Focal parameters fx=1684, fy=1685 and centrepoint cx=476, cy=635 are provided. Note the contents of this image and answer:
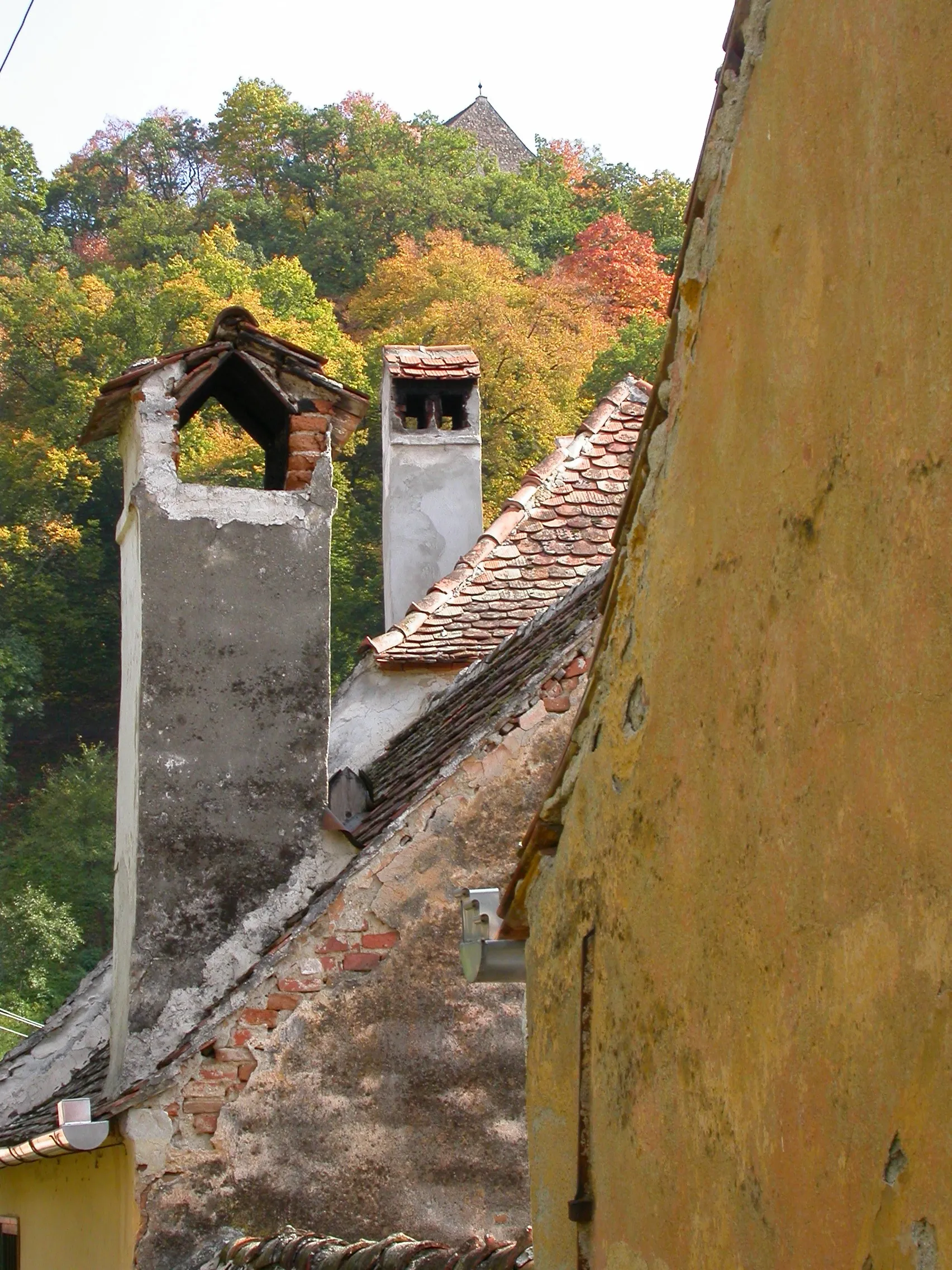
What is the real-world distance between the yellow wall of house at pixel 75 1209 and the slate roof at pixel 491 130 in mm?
68367

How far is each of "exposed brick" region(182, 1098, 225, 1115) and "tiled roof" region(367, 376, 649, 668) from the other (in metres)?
4.04

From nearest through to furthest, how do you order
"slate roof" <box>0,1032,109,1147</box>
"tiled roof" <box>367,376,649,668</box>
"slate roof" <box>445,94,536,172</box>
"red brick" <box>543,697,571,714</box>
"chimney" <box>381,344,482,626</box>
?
"red brick" <box>543,697,571,714</box>
"slate roof" <box>0,1032,109,1147</box>
"tiled roof" <box>367,376,649,668</box>
"chimney" <box>381,344,482,626</box>
"slate roof" <box>445,94,536,172</box>

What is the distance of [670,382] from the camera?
12.7 ft

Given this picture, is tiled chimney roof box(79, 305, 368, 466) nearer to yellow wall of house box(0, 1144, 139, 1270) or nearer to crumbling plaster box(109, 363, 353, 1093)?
crumbling plaster box(109, 363, 353, 1093)

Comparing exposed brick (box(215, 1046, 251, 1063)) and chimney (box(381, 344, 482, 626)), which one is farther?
chimney (box(381, 344, 482, 626))

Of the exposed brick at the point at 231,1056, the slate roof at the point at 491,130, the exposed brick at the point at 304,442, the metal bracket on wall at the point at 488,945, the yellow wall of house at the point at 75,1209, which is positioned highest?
the slate roof at the point at 491,130

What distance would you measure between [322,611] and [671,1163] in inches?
201

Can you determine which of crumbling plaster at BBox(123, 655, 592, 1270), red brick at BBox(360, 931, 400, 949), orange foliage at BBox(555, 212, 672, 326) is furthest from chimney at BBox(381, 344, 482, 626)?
orange foliage at BBox(555, 212, 672, 326)

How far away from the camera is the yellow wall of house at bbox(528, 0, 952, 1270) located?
2535mm

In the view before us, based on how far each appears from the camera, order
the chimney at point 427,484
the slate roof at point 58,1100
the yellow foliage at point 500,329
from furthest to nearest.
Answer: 1. the yellow foliage at point 500,329
2. the chimney at point 427,484
3. the slate roof at point 58,1100

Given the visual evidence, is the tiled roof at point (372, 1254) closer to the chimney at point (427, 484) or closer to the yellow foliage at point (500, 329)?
the chimney at point (427, 484)

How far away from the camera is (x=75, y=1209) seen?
8.55m

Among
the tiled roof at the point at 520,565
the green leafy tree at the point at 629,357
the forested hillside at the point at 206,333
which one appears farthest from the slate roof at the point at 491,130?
the tiled roof at the point at 520,565

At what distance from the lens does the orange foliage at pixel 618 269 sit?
155 ft
